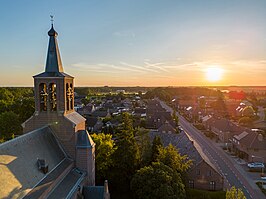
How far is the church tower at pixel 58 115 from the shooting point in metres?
26.1

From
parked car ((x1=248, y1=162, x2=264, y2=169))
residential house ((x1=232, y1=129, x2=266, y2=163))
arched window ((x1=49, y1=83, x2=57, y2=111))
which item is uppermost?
arched window ((x1=49, y1=83, x2=57, y2=111))

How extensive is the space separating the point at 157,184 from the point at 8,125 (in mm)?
44411

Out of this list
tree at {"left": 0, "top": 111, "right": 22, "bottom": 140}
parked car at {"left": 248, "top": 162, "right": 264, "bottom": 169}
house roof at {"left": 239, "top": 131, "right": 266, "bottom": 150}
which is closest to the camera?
parked car at {"left": 248, "top": 162, "right": 264, "bottom": 169}

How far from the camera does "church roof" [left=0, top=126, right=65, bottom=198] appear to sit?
52.2 feet

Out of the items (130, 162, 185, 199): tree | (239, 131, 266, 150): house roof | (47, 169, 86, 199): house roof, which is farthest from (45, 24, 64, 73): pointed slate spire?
(239, 131, 266, 150): house roof

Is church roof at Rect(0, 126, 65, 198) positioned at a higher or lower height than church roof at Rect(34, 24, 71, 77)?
lower

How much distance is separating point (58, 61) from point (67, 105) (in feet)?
17.2

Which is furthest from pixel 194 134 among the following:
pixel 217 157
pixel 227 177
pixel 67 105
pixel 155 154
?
pixel 67 105

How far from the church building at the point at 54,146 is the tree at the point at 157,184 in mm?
4623

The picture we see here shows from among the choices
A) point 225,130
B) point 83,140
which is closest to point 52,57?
point 83,140

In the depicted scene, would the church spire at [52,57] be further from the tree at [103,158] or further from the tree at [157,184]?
the tree at [157,184]

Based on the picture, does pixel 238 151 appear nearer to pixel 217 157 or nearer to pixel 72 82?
pixel 217 157

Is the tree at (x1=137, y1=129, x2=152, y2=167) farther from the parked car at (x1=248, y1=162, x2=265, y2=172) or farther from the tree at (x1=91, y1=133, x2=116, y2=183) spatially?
the parked car at (x1=248, y1=162, x2=265, y2=172)

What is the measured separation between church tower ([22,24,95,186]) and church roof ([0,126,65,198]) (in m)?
1.82
